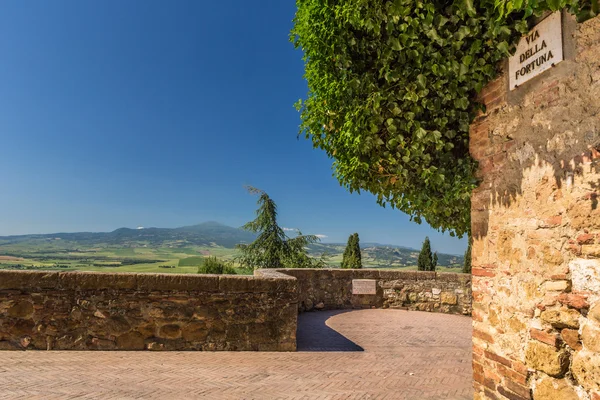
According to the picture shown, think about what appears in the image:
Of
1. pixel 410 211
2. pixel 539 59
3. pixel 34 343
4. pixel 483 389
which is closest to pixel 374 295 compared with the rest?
pixel 410 211

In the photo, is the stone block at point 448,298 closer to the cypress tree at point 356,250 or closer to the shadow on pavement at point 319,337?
the shadow on pavement at point 319,337

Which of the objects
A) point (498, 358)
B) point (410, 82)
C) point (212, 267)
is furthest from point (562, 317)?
point (212, 267)

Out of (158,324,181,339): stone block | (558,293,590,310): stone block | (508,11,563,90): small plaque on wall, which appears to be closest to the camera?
(558,293,590,310): stone block

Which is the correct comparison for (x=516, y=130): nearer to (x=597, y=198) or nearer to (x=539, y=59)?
(x=539, y=59)

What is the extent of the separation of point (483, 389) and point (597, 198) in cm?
208

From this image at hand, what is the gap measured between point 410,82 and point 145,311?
4740 millimetres

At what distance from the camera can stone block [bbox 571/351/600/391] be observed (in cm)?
253

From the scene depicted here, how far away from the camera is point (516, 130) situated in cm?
330

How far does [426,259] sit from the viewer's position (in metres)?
20.7

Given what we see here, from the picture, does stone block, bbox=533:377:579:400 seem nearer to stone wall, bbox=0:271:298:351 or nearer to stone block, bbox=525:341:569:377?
stone block, bbox=525:341:569:377

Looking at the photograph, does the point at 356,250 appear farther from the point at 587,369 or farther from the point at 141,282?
the point at 587,369

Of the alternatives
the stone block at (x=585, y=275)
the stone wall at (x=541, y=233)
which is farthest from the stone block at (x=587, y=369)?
the stone block at (x=585, y=275)

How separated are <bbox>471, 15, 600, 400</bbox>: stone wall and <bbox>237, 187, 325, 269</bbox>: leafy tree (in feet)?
52.9

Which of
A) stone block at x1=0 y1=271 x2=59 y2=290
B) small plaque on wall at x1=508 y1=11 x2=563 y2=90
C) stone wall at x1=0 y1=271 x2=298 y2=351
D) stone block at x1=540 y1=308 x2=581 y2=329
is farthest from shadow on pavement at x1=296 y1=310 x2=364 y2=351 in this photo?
small plaque on wall at x1=508 y1=11 x2=563 y2=90
